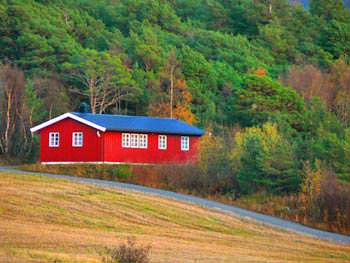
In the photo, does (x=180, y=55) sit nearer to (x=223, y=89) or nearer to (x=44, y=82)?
(x=223, y=89)

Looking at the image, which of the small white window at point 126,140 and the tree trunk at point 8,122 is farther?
the tree trunk at point 8,122

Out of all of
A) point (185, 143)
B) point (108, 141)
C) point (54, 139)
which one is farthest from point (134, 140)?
point (54, 139)

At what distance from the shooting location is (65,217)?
116 ft

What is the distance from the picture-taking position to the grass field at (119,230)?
26.5 metres

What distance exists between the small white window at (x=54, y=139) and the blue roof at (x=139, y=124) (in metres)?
1.60

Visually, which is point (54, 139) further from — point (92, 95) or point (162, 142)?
point (92, 95)

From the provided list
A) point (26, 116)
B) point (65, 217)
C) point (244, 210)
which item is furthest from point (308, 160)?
point (26, 116)

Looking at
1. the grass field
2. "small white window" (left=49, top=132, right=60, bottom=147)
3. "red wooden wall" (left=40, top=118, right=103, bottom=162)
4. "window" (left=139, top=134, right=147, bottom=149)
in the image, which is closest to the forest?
"window" (left=139, top=134, right=147, bottom=149)

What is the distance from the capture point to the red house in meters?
54.8

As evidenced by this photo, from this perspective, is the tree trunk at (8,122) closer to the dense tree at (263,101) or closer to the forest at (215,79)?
the forest at (215,79)

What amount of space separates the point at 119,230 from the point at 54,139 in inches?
925

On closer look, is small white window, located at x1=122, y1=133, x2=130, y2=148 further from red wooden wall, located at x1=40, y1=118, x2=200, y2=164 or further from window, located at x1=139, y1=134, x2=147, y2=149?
window, located at x1=139, y1=134, x2=147, y2=149

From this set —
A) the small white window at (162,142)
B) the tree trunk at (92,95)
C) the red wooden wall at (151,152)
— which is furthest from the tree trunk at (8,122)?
the small white window at (162,142)

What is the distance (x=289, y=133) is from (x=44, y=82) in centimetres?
2367
